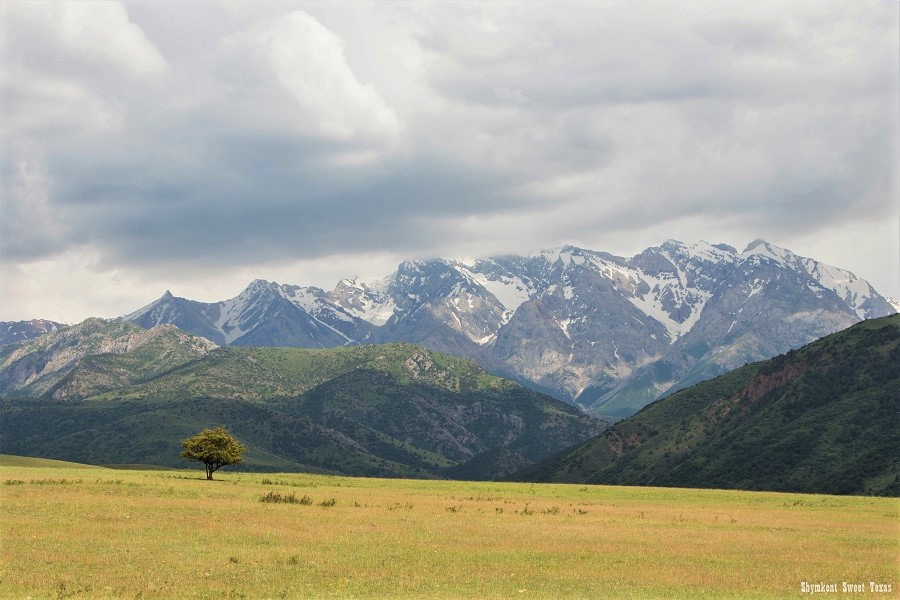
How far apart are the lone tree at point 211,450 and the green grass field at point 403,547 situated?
3712 cm

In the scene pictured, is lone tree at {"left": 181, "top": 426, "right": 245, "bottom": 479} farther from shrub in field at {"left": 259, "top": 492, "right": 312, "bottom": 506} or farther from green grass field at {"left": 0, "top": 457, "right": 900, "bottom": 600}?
shrub in field at {"left": 259, "top": 492, "right": 312, "bottom": 506}

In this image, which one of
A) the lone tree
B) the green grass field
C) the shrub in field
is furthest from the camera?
the lone tree

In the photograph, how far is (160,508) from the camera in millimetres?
81188

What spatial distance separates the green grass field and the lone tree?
37116mm

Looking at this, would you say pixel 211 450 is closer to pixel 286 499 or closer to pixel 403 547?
pixel 286 499

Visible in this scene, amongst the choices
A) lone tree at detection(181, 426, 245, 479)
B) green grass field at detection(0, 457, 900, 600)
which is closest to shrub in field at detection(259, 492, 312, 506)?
green grass field at detection(0, 457, 900, 600)

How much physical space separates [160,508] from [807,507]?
255 ft

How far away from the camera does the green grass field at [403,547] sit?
50812 mm

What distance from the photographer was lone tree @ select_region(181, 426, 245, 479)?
467 feet

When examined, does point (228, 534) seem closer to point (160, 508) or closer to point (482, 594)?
point (160, 508)

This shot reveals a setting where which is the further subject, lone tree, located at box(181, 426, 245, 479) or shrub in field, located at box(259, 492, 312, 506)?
lone tree, located at box(181, 426, 245, 479)

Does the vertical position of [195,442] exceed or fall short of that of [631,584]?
it exceeds it

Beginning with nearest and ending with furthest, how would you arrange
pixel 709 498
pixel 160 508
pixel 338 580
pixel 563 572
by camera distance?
pixel 338 580, pixel 563 572, pixel 160 508, pixel 709 498

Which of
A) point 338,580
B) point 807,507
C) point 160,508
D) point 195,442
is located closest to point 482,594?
point 338,580
